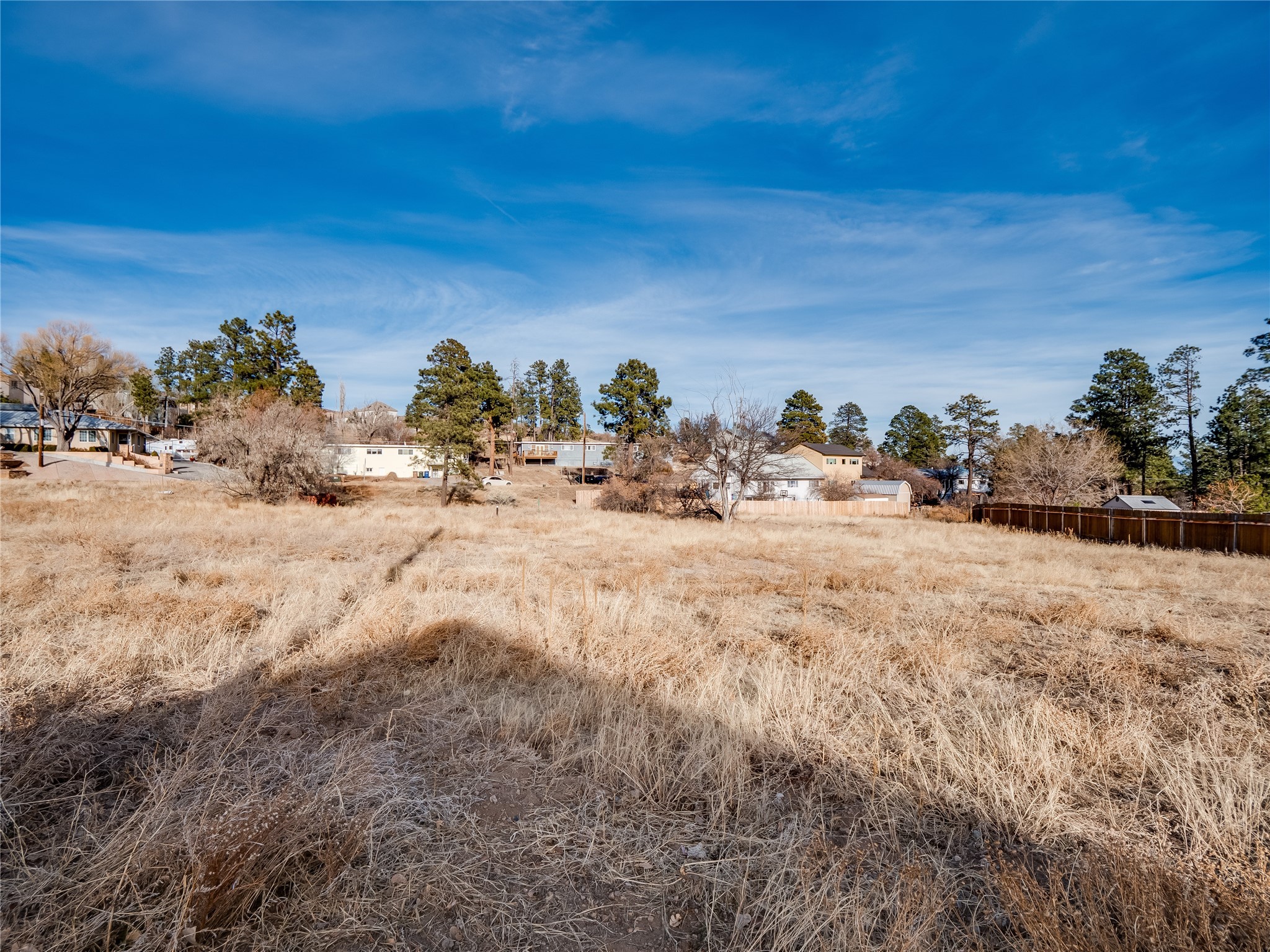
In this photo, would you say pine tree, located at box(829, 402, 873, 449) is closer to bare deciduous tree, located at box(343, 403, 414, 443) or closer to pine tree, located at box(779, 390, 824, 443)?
pine tree, located at box(779, 390, 824, 443)

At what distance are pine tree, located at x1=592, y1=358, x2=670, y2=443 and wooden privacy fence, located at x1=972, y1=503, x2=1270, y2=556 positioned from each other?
3192cm

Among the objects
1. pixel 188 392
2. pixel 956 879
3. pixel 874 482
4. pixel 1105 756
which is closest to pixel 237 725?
pixel 956 879

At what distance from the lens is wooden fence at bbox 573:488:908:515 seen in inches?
1444

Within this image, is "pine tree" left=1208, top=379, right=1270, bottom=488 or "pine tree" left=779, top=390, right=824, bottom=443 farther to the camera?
"pine tree" left=779, top=390, right=824, bottom=443

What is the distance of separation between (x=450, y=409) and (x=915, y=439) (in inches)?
2533

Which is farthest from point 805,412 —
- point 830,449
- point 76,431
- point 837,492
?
point 76,431

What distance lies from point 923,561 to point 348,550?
46.4 feet

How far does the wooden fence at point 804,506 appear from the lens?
1444 inches

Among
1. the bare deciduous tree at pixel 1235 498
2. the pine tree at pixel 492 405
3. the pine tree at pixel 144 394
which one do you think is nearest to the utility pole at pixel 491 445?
the pine tree at pixel 492 405

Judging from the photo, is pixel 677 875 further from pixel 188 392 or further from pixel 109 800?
pixel 188 392

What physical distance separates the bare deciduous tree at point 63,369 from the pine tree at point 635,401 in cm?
4282

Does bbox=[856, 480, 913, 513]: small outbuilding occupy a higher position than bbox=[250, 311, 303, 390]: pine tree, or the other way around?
bbox=[250, 311, 303, 390]: pine tree

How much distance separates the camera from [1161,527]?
65.5 feet

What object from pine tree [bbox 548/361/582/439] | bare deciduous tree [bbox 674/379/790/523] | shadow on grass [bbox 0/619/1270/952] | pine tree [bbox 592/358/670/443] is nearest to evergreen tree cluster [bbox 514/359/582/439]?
pine tree [bbox 548/361/582/439]
